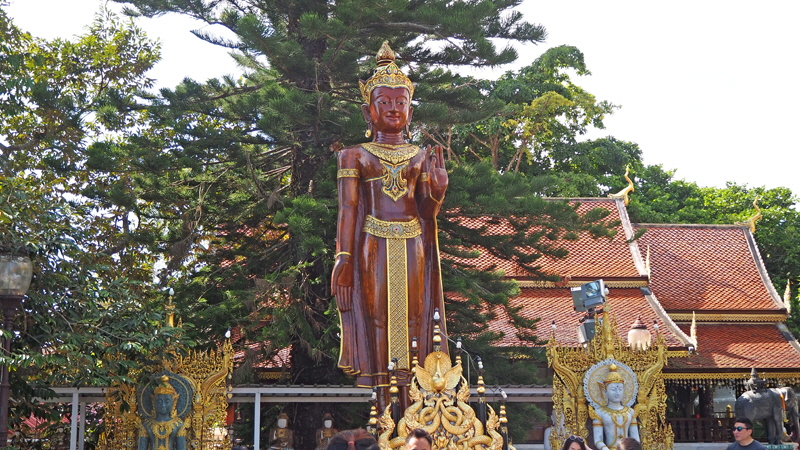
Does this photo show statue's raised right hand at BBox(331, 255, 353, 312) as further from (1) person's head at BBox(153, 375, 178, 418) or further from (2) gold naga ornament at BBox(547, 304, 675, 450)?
(2) gold naga ornament at BBox(547, 304, 675, 450)

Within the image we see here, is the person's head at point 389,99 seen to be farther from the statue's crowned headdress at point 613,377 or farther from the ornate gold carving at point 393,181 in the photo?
the statue's crowned headdress at point 613,377

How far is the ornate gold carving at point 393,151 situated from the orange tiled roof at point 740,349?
8815mm

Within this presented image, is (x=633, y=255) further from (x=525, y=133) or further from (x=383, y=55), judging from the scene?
(x=383, y=55)

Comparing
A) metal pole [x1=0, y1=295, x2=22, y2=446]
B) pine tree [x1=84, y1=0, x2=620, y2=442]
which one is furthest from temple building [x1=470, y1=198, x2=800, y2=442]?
metal pole [x1=0, y1=295, x2=22, y2=446]

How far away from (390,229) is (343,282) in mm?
593

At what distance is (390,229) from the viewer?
8602 mm

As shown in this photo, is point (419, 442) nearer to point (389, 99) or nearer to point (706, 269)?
point (389, 99)

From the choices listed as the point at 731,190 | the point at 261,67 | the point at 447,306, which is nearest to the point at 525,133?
the point at 731,190

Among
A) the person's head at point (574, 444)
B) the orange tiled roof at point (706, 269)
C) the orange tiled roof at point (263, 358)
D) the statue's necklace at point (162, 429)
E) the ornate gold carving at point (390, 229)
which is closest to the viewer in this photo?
the person's head at point (574, 444)

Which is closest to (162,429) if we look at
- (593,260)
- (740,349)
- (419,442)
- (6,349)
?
(6,349)

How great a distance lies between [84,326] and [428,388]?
338 cm

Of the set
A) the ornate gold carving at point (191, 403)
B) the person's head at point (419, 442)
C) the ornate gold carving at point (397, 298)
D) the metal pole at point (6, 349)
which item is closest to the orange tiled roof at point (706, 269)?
the ornate gold carving at point (397, 298)

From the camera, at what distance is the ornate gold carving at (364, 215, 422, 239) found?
8.59 meters

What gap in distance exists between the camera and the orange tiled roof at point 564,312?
15805mm
